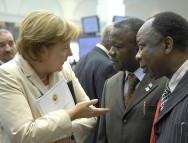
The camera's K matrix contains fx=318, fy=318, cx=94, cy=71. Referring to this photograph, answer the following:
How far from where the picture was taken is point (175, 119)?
3.92 ft

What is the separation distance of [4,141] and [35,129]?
200mm

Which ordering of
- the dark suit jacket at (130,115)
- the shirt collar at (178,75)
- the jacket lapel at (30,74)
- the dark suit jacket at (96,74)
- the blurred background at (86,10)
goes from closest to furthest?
the shirt collar at (178,75)
the jacket lapel at (30,74)
the dark suit jacket at (130,115)
the dark suit jacket at (96,74)
the blurred background at (86,10)

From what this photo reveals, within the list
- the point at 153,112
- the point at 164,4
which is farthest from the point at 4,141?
the point at 164,4

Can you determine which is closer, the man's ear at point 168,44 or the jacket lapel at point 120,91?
the man's ear at point 168,44

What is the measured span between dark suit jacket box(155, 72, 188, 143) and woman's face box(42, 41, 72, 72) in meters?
0.58

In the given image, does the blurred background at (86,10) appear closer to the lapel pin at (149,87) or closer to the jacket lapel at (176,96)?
the lapel pin at (149,87)

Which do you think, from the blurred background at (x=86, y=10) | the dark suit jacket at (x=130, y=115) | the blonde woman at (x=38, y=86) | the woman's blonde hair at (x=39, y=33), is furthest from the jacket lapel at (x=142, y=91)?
the blurred background at (x=86, y=10)

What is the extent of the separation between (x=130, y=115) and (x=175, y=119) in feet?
1.84

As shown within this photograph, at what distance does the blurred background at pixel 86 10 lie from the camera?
7094mm

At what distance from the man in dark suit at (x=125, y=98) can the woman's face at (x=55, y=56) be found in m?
0.43

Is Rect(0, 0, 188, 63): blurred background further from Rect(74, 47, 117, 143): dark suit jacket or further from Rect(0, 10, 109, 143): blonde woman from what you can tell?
Rect(0, 10, 109, 143): blonde woman

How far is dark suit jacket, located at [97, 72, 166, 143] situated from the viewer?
1.68m

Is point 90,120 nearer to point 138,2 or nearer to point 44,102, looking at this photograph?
point 44,102

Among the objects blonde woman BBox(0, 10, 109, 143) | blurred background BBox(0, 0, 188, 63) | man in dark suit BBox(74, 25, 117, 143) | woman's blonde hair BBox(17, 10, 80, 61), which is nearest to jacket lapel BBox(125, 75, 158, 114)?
blonde woman BBox(0, 10, 109, 143)
